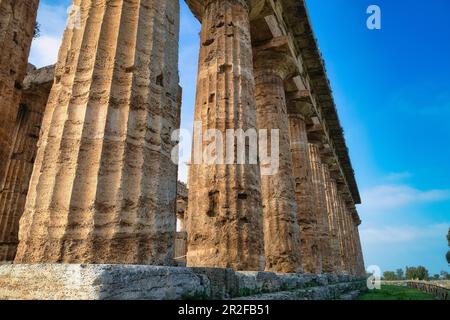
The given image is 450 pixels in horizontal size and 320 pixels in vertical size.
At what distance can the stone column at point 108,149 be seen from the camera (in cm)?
268

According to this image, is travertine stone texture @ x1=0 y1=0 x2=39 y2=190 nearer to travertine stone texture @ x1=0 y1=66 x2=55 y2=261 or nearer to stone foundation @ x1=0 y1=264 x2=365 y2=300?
travertine stone texture @ x1=0 y1=66 x2=55 y2=261

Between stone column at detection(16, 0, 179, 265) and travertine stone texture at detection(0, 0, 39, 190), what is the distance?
419cm

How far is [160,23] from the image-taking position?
12.4 ft

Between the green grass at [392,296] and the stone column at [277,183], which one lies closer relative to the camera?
the stone column at [277,183]

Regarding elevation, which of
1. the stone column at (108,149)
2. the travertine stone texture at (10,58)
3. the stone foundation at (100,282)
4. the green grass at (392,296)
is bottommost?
the green grass at (392,296)

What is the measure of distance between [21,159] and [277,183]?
870cm

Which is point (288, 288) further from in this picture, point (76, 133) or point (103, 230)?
point (76, 133)

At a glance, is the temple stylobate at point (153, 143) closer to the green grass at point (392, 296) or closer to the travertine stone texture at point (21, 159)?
the travertine stone texture at point (21, 159)

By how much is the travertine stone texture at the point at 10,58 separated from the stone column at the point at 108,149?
4194 millimetres

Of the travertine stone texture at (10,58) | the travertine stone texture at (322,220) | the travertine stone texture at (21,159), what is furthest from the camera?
the travertine stone texture at (322,220)

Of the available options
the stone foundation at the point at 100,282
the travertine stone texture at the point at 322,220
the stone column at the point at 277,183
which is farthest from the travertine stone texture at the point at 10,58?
the travertine stone texture at the point at 322,220

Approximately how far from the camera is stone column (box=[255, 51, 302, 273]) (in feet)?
28.0

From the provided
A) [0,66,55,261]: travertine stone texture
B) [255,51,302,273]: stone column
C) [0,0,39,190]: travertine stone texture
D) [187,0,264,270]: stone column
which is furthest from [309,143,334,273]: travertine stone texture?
[0,66,55,261]: travertine stone texture
